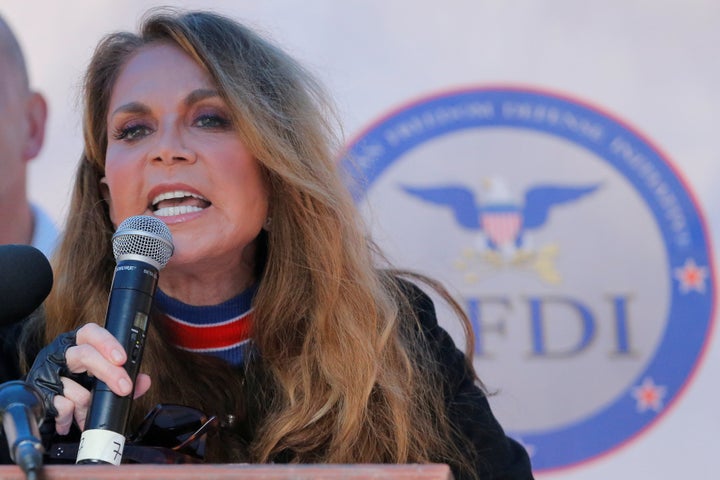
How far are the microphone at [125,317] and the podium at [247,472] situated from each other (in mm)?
267

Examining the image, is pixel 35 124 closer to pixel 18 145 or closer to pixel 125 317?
pixel 18 145

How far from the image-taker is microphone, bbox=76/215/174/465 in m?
1.06

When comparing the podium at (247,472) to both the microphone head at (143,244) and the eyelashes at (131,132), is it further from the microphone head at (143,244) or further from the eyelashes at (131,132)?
the eyelashes at (131,132)

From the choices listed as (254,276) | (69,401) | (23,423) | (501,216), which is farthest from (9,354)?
(501,216)

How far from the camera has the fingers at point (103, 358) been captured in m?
1.10

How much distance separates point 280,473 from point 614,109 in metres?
1.91

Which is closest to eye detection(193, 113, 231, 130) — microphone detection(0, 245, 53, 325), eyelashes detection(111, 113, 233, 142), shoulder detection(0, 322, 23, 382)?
eyelashes detection(111, 113, 233, 142)

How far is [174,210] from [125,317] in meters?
0.53

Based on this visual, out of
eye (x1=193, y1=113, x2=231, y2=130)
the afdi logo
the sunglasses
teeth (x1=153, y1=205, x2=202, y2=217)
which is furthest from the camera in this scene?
the afdi logo

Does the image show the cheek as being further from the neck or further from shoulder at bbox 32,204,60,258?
shoulder at bbox 32,204,60,258

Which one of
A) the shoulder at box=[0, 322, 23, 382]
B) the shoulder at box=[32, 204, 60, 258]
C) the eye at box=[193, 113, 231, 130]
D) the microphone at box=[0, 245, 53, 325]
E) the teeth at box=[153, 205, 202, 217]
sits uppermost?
the eye at box=[193, 113, 231, 130]

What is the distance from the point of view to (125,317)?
3.74 feet

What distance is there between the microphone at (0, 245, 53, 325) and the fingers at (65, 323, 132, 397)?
98 millimetres

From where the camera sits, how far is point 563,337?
2436 mm
